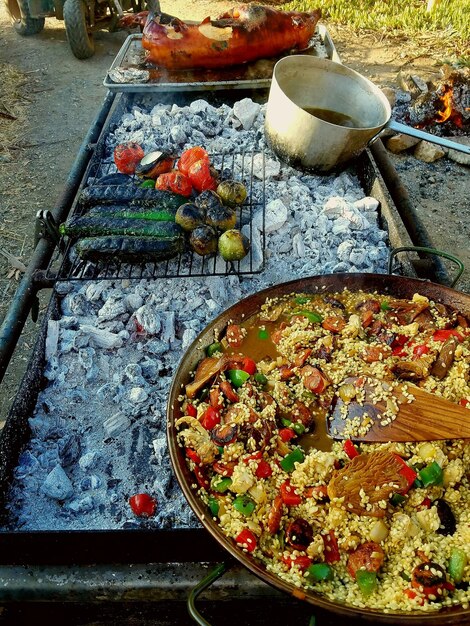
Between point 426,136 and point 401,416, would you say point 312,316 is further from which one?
point 426,136

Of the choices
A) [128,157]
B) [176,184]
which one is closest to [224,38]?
[128,157]

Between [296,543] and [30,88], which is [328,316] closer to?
[296,543]

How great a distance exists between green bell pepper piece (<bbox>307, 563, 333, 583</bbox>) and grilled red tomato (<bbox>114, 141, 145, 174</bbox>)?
12.9 ft

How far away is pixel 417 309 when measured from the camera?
3346 millimetres

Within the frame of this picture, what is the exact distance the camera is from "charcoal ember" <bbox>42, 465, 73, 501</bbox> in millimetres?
3139

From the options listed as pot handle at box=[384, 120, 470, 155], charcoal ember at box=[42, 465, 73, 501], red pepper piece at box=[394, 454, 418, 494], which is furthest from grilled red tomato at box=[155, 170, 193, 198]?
red pepper piece at box=[394, 454, 418, 494]

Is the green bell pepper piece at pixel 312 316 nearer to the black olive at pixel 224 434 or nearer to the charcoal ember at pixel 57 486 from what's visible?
the black olive at pixel 224 434

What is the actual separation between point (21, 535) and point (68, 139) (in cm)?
750

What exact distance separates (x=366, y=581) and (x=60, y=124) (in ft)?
29.2

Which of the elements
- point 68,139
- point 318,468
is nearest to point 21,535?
point 318,468

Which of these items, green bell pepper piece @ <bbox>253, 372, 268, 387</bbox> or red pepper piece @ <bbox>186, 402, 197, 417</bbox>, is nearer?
red pepper piece @ <bbox>186, 402, 197, 417</bbox>

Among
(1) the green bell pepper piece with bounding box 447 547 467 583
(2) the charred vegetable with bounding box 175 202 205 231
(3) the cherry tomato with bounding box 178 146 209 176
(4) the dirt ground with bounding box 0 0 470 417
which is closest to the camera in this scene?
(1) the green bell pepper piece with bounding box 447 547 467 583

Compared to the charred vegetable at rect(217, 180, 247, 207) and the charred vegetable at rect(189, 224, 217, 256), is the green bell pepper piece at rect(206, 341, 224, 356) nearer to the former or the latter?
the charred vegetable at rect(189, 224, 217, 256)

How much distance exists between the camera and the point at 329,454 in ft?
8.77
